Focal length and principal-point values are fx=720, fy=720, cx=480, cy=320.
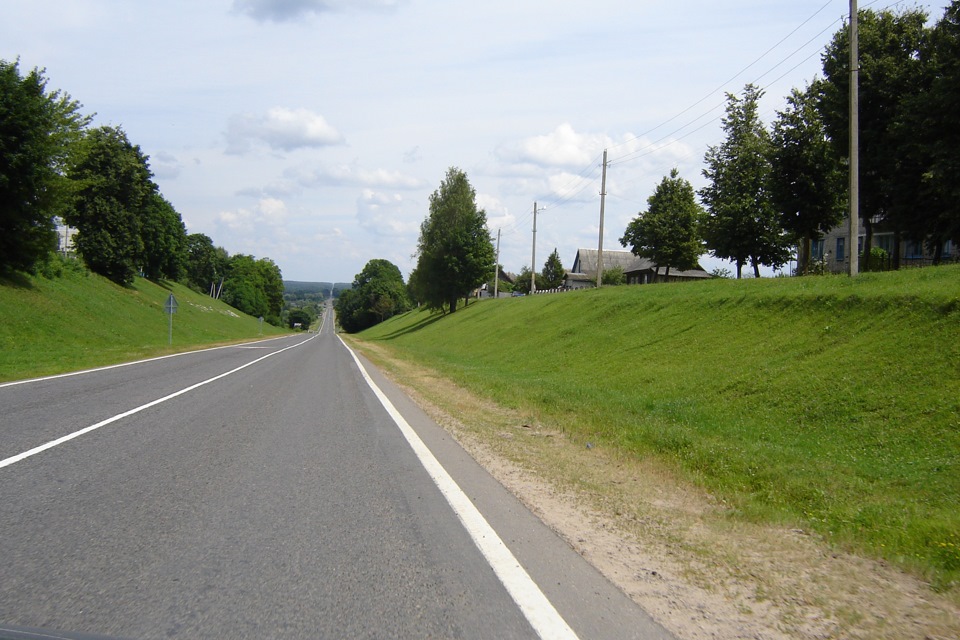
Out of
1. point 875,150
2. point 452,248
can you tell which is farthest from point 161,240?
point 875,150

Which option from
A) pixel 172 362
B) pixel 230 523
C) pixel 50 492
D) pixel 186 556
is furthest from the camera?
pixel 172 362

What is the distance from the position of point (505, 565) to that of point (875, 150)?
31.9 m

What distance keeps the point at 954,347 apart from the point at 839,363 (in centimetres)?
197

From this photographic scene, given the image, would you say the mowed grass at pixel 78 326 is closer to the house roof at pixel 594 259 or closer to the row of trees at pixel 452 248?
the row of trees at pixel 452 248

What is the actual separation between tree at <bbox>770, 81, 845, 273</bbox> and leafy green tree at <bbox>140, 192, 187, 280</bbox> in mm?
59437

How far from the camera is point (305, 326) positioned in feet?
600

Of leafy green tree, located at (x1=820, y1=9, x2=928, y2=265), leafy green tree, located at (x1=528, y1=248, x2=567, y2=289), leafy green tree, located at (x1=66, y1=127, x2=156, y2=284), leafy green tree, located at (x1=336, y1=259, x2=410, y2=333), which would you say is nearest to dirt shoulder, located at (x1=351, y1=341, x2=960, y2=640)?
leafy green tree, located at (x1=820, y1=9, x2=928, y2=265)

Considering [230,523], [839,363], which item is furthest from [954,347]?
[230,523]

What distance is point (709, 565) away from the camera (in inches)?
208

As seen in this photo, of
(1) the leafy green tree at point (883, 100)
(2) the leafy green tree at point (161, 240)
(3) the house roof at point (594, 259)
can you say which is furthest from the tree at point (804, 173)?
(3) the house roof at point (594, 259)

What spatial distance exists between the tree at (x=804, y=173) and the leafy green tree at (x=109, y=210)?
5234 centimetres

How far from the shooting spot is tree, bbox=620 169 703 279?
6069 cm

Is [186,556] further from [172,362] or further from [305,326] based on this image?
[305,326]

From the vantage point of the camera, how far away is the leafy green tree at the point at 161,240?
79931 millimetres
